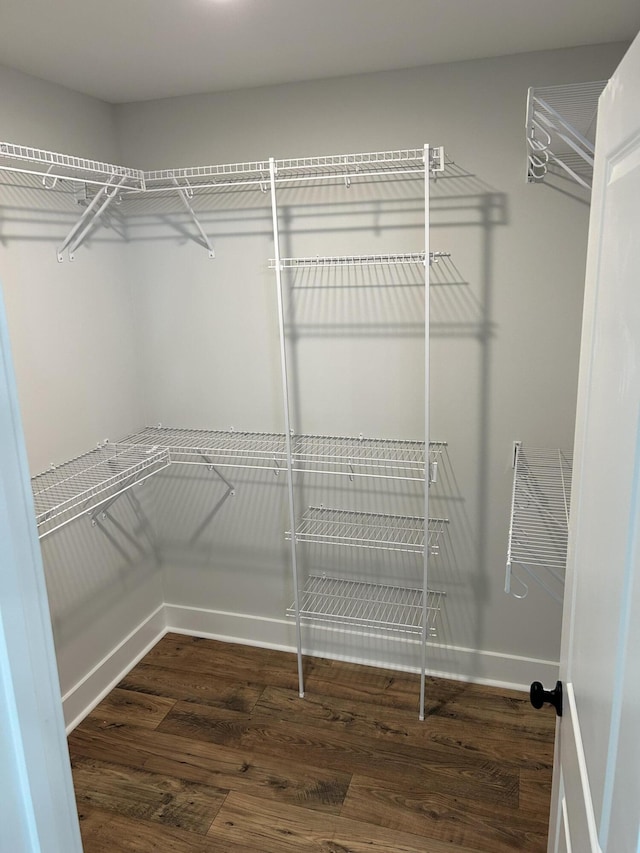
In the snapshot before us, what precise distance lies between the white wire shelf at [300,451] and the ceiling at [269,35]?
1402mm

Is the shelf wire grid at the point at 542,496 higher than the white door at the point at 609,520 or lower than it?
lower

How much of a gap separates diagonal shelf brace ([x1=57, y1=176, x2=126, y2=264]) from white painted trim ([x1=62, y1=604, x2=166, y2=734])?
168cm

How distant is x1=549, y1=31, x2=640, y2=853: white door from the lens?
70cm

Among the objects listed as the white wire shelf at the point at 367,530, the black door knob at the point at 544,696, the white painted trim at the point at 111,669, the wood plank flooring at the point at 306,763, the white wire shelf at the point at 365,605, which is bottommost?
the wood plank flooring at the point at 306,763

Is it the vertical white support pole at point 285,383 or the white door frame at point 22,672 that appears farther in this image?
the vertical white support pole at point 285,383

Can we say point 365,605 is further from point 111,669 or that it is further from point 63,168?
point 63,168

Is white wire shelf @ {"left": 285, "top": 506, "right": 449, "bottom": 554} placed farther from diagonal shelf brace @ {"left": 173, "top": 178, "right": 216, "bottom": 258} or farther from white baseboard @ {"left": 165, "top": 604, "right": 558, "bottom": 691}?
diagonal shelf brace @ {"left": 173, "top": 178, "right": 216, "bottom": 258}

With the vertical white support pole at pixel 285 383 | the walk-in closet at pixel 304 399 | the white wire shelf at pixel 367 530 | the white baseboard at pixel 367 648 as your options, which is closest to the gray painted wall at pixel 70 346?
the walk-in closet at pixel 304 399

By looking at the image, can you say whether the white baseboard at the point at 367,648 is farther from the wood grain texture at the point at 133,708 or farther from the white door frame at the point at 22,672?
the white door frame at the point at 22,672

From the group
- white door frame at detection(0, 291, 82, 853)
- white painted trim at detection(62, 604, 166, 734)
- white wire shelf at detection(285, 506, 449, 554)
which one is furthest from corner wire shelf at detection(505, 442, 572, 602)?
white painted trim at detection(62, 604, 166, 734)

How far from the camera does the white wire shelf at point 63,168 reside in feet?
6.99

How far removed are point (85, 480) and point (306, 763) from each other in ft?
4.37

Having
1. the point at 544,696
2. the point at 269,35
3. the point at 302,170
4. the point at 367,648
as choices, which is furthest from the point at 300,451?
the point at 544,696

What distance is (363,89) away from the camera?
244 cm
